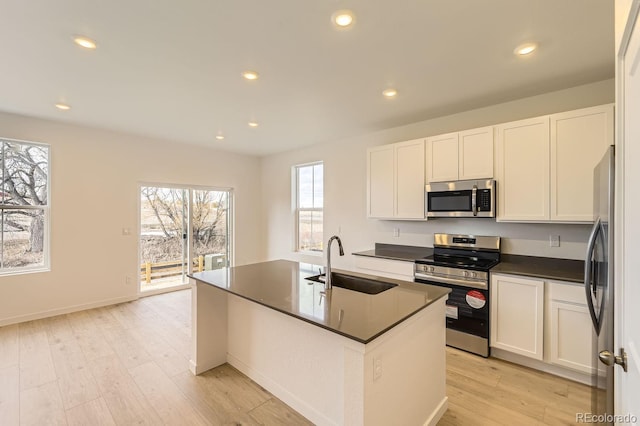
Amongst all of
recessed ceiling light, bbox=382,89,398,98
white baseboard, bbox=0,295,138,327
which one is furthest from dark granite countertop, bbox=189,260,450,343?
white baseboard, bbox=0,295,138,327

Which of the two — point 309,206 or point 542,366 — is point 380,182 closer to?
point 309,206

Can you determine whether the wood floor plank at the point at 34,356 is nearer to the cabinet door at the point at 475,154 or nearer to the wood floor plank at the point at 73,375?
the wood floor plank at the point at 73,375

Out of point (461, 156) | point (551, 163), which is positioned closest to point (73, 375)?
point (461, 156)

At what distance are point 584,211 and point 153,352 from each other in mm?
4246

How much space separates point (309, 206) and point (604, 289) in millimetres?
4453

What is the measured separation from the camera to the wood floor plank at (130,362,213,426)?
203 cm

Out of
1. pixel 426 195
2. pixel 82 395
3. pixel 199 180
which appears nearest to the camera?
pixel 82 395

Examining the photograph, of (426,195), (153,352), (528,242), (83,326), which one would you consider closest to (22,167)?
(83,326)

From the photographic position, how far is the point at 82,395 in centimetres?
227

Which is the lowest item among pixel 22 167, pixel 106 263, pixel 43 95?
pixel 106 263

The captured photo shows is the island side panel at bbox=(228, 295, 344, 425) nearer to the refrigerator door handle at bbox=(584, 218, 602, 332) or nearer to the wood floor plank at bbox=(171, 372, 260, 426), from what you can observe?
the wood floor plank at bbox=(171, 372, 260, 426)

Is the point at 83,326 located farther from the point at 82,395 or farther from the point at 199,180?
the point at 199,180

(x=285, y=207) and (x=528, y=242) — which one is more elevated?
(x=285, y=207)

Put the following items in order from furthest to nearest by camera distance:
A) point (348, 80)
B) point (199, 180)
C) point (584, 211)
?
point (199, 180), point (348, 80), point (584, 211)
